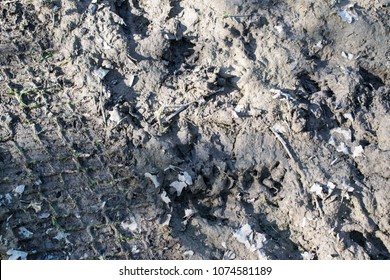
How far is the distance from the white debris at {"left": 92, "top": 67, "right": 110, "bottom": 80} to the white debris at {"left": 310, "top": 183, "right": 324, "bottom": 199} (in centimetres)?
144

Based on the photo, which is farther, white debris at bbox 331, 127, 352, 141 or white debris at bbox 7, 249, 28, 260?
white debris at bbox 331, 127, 352, 141

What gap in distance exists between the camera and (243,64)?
11.0 feet

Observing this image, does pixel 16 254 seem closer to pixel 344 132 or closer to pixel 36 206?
pixel 36 206

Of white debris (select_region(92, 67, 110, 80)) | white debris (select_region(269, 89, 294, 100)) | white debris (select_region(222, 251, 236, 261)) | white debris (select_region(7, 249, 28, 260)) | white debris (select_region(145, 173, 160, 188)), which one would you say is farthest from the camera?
white debris (select_region(92, 67, 110, 80))

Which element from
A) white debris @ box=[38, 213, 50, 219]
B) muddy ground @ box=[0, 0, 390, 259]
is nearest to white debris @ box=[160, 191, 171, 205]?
muddy ground @ box=[0, 0, 390, 259]

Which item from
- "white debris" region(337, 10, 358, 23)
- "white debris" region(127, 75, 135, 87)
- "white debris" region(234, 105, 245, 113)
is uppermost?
"white debris" region(337, 10, 358, 23)

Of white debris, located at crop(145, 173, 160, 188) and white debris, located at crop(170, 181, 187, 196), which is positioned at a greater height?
white debris, located at crop(145, 173, 160, 188)

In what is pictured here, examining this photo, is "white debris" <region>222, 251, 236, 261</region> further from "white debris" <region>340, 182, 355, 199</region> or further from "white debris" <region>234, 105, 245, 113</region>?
"white debris" <region>234, 105, 245, 113</region>

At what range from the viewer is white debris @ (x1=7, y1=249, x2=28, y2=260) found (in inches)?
108

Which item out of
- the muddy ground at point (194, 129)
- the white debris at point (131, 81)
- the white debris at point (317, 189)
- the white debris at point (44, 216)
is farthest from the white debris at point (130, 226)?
the white debris at point (317, 189)

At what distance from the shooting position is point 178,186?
3.01m

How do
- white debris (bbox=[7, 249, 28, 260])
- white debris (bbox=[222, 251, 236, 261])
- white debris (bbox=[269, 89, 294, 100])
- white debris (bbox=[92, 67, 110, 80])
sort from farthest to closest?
white debris (bbox=[92, 67, 110, 80]) < white debris (bbox=[269, 89, 294, 100]) < white debris (bbox=[222, 251, 236, 261]) < white debris (bbox=[7, 249, 28, 260])

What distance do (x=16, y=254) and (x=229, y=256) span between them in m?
1.11

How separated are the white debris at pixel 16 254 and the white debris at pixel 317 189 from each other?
5.25 ft
